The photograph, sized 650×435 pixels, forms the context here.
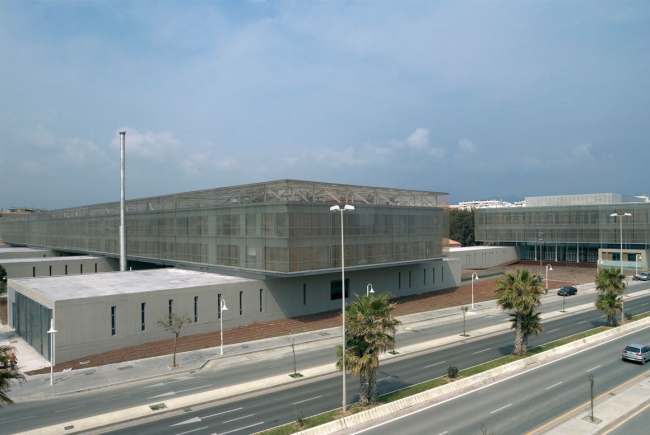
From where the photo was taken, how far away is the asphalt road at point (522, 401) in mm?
23781

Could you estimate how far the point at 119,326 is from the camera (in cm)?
4222

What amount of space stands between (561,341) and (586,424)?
19775 mm

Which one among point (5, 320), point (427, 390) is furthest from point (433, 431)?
point (5, 320)

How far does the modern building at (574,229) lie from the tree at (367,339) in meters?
77.9

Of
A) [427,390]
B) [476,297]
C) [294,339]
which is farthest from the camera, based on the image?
[476,297]

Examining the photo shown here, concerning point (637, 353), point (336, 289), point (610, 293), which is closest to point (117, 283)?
point (336, 289)

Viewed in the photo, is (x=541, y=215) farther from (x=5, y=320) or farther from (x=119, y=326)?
(x=5, y=320)

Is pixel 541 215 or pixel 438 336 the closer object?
pixel 438 336

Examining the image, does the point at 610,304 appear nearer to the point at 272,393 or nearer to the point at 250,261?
the point at 272,393

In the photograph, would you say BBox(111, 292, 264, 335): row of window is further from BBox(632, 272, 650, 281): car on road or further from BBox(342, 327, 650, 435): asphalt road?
BBox(632, 272, 650, 281): car on road

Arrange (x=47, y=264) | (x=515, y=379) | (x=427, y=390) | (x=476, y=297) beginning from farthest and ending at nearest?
(x=47, y=264) < (x=476, y=297) < (x=515, y=379) < (x=427, y=390)

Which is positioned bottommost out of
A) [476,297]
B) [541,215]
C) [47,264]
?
[476,297]

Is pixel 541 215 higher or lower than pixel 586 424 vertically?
higher

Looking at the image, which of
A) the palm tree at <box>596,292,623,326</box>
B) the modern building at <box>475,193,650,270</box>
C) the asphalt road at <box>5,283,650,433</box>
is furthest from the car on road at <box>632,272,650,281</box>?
the asphalt road at <box>5,283,650,433</box>
